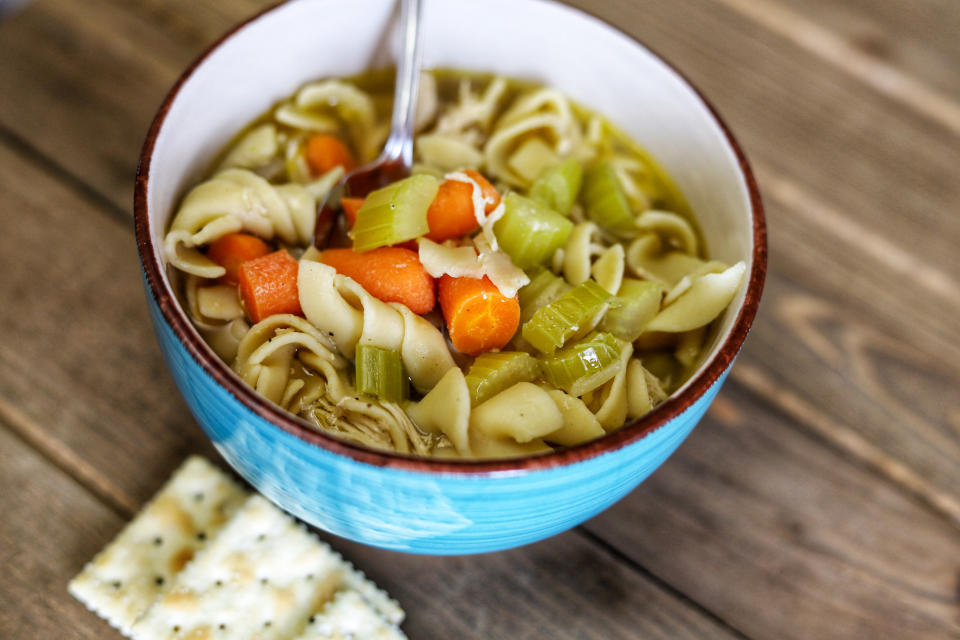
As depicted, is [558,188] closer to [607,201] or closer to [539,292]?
[607,201]

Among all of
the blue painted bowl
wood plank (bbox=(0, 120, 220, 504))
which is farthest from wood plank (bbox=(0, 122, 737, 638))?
the blue painted bowl

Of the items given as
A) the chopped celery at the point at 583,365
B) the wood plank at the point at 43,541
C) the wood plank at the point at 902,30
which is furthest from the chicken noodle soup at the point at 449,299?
the wood plank at the point at 902,30

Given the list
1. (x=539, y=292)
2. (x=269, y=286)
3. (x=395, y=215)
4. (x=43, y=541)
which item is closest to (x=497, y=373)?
(x=539, y=292)

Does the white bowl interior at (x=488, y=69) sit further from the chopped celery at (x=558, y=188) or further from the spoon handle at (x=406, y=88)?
the chopped celery at (x=558, y=188)

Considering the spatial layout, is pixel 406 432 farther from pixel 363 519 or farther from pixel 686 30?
pixel 686 30

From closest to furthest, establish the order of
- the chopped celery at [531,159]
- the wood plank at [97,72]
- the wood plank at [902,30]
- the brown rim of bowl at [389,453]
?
the brown rim of bowl at [389,453]
the chopped celery at [531,159]
the wood plank at [97,72]
the wood plank at [902,30]
